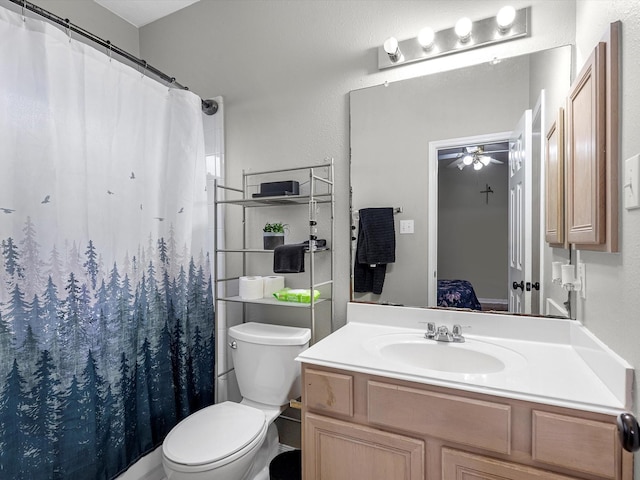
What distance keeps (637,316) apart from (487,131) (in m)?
0.95

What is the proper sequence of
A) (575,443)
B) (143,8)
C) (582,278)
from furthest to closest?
(143,8) < (582,278) < (575,443)

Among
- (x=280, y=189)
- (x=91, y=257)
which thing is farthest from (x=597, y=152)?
(x=91, y=257)

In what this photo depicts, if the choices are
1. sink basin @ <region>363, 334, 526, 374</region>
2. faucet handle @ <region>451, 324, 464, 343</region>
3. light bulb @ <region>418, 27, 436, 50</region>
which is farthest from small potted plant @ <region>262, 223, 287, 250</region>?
light bulb @ <region>418, 27, 436, 50</region>

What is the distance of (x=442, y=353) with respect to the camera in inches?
54.1

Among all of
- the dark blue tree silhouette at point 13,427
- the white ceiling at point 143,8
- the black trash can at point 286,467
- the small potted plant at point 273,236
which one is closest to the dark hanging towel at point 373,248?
the small potted plant at point 273,236

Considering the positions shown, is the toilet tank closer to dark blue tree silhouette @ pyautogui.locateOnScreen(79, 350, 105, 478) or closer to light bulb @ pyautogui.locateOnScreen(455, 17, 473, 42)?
dark blue tree silhouette @ pyautogui.locateOnScreen(79, 350, 105, 478)

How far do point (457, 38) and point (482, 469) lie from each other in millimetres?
1646

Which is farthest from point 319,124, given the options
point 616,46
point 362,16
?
point 616,46

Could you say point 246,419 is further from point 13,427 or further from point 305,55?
point 305,55

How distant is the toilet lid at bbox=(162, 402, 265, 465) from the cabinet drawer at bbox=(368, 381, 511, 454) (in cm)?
60

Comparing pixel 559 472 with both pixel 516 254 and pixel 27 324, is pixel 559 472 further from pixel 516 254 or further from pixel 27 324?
pixel 27 324

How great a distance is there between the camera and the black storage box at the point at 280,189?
1.76 metres

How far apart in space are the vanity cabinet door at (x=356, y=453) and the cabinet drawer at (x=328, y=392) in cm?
4

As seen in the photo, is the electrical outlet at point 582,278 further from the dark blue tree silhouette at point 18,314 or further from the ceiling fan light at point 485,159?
the dark blue tree silhouette at point 18,314
